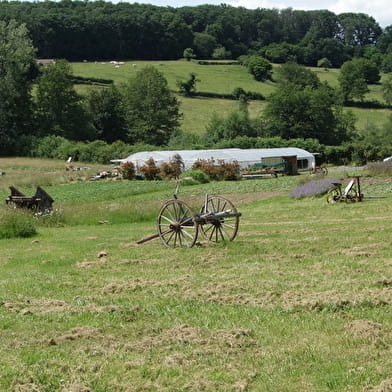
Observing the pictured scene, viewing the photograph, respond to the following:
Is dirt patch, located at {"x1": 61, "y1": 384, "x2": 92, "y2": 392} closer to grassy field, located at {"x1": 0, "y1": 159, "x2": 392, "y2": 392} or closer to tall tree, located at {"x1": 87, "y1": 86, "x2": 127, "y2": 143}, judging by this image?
grassy field, located at {"x1": 0, "y1": 159, "x2": 392, "y2": 392}

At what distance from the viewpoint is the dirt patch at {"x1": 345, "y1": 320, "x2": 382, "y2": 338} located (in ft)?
24.7

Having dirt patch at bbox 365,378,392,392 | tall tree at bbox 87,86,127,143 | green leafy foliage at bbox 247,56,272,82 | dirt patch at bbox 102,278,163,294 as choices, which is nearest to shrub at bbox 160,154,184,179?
tall tree at bbox 87,86,127,143

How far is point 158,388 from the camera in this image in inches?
248

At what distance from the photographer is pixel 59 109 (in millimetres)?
91188

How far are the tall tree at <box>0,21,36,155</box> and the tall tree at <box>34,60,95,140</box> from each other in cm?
195

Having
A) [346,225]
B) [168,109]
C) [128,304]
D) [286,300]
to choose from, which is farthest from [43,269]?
[168,109]

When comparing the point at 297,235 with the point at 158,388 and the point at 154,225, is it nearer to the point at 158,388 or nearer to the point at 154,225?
the point at 154,225

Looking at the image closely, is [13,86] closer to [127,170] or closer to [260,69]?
[127,170]

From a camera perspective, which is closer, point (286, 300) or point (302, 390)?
point (302, 390)

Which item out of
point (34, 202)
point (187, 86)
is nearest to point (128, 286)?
point (34, 202)

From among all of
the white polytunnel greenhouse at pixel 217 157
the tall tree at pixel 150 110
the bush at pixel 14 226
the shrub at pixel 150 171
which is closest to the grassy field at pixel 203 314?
the bush at pixel 14 226

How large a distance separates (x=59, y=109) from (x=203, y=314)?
282 feet

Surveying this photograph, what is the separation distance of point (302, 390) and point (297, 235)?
11.4 meters

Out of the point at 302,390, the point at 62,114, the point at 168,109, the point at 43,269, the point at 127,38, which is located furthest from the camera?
the point at 127,38
